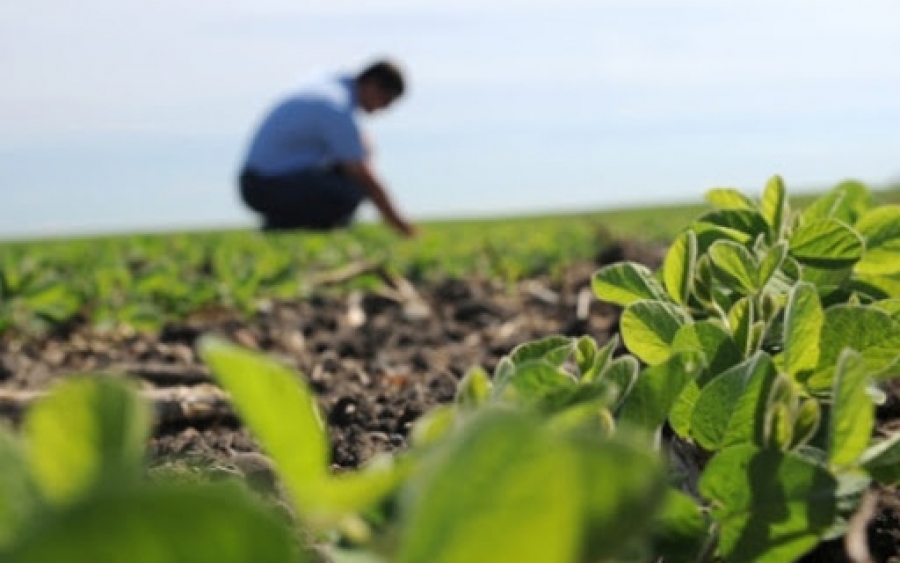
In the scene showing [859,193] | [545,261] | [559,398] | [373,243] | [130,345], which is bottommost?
[373,243]

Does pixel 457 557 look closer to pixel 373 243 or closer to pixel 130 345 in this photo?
pixel 130 345

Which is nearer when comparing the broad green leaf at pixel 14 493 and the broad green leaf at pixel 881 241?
the broad green leaf at pixel 14 493

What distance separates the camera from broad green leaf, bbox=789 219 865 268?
155 centimetres

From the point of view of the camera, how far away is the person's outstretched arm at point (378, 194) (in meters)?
12.6

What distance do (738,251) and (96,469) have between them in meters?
0.93

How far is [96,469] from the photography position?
0.62m

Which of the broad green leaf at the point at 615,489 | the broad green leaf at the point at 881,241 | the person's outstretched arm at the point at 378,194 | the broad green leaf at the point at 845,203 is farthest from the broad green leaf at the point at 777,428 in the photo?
A: the person's outstretched arm at the point at 378,194

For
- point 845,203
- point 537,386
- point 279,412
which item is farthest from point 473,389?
point 845,203

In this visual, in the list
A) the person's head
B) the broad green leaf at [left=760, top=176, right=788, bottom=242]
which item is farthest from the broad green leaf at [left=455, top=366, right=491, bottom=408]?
the person's head

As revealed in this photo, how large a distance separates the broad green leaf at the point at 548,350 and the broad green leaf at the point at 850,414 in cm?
21

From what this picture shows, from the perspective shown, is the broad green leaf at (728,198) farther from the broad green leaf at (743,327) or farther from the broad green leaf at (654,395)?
Result: the broad green leaf at (654,395)

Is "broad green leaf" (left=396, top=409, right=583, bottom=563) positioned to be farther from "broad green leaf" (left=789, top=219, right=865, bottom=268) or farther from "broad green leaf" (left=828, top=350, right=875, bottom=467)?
"broad green leaf" (left=789, top=219, right=865, bottom=268)

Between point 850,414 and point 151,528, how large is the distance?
63 centimetres

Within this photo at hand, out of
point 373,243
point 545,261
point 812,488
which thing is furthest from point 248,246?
point 812,488
